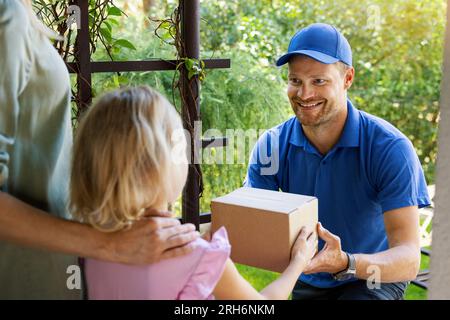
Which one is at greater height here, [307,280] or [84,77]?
[84,77]

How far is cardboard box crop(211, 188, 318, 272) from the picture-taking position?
1.60m

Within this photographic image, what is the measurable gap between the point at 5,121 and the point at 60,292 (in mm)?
393

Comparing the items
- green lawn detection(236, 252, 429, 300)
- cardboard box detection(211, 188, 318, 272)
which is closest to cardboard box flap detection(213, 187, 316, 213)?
cardboard box detection(211, 188, 318, 272)

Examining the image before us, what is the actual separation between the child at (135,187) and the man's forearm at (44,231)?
0.04 metres

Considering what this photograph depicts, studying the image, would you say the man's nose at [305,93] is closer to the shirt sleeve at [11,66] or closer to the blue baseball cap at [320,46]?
the blue baseball cap at [320,46]

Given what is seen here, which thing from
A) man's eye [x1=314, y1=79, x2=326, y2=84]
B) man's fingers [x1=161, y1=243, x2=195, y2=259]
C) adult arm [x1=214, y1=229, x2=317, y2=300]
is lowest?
adult arm [x1=214, y1=229, x2=317, y2=300]

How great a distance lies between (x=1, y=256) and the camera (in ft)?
4.33

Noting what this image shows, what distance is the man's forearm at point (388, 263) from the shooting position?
194 centimetres

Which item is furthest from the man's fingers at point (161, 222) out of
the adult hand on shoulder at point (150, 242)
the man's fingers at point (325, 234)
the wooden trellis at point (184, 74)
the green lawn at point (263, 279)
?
the green lawn at point (263, 279)

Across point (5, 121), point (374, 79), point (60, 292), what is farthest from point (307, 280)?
point (374, 79)

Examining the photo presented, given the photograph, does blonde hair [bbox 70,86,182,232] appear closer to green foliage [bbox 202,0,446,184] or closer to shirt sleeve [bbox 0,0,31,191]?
shirt sleeve [bbox 0,0,31,191]

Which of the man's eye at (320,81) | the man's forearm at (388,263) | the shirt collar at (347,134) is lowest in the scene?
the man's forearm at (388,263)

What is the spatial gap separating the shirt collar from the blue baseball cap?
0.62ft

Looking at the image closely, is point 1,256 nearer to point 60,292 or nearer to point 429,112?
point 60,292
